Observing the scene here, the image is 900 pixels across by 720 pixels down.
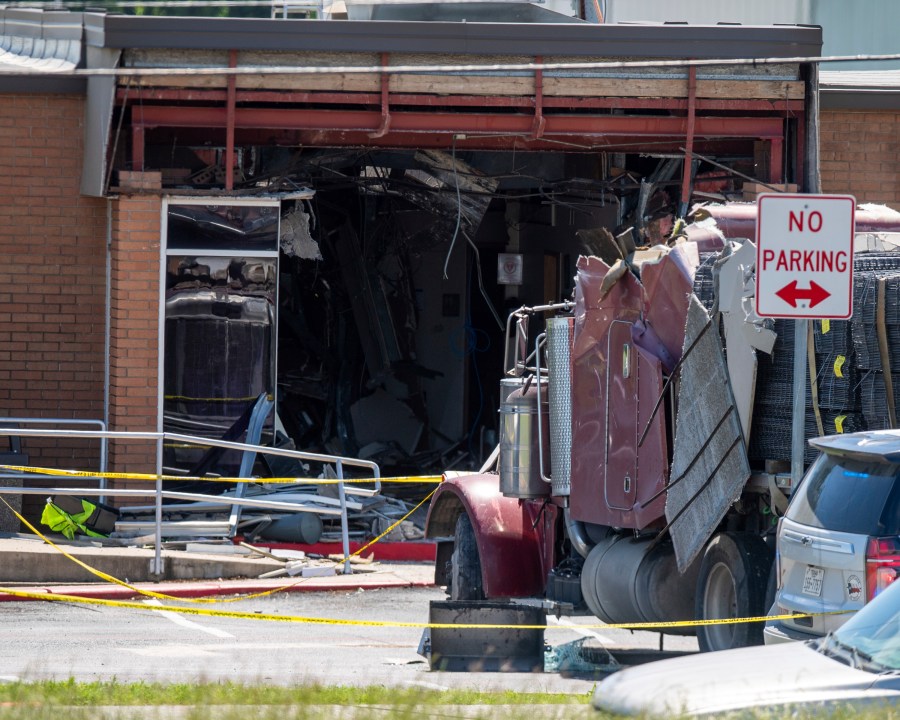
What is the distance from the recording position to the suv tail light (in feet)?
20.6

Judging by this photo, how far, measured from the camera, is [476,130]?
14695 mm

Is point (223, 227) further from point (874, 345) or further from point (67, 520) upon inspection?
point (874, 345)

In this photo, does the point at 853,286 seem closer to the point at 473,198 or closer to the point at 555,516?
the point at 555,516

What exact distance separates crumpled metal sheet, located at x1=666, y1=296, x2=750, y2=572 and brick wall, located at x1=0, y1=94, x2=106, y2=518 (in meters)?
8.49

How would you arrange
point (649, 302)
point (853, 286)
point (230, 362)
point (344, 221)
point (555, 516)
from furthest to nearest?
point (344, 221) < point (230, 362) < point (555, 516) < point (649, 302) < point (853, 286)

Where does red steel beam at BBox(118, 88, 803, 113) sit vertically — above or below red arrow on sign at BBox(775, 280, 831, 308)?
above

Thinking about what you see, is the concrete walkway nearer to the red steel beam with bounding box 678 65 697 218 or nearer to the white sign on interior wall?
the red steel beam with bounding box 678 65 697 218

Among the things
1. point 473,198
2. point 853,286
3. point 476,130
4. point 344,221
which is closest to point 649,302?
point 853,286

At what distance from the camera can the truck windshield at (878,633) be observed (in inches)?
201

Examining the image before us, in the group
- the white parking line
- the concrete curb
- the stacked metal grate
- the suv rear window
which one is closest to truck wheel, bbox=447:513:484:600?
the white parking line

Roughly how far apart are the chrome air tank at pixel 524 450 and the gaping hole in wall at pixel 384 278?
5611mm

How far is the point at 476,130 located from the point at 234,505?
14.4ft

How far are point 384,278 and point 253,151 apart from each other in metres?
4.80

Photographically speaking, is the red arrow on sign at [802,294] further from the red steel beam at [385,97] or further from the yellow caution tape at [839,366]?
the red steel beam at [385,97]
